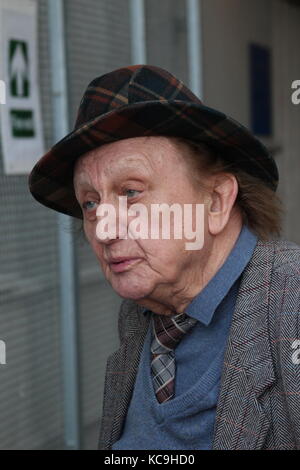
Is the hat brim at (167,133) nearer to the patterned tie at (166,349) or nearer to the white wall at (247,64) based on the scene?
the patterned tie at (166,349)

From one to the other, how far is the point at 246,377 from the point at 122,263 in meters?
0.38

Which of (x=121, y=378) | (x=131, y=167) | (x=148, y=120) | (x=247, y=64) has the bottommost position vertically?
(x=121, y=378)

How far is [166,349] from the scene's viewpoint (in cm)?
177

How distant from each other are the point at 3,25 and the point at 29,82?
0.97ft

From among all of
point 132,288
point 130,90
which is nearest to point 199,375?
point 132,288

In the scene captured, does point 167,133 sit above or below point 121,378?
above

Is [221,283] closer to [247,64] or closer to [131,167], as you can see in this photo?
[131,167]

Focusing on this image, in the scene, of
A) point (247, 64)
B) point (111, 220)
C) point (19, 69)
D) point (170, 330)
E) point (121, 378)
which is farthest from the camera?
point (247, 64)

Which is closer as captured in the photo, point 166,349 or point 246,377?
point 246,377

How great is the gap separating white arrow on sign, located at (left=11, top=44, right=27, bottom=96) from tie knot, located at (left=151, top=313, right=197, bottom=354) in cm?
158

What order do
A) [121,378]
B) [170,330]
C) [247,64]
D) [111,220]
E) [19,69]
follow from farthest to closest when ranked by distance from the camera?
[247,64] < [19,69] < [121,378] < [170,330] < [111,220]

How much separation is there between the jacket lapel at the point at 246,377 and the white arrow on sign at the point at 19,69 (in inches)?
69.4

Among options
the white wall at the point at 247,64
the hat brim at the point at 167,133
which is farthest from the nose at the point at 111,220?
the white wall at the point at 247,64

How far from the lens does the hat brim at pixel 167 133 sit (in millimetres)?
1556
